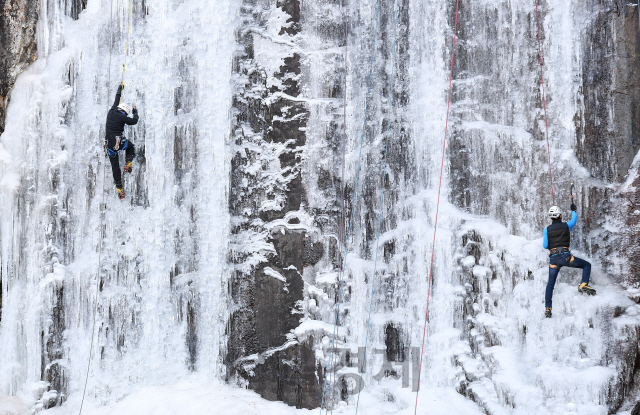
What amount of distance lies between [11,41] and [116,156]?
242 cm

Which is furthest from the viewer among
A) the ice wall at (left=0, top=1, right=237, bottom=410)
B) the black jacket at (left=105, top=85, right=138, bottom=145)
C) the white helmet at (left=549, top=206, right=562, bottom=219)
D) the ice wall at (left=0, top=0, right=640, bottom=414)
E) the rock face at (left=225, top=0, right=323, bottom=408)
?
the ice wall at (left=0, top=1, right=237, bottom=410)

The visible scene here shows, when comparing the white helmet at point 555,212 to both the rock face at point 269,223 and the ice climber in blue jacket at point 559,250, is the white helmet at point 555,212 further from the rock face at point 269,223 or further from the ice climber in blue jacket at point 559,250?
the rock face at point 269,223

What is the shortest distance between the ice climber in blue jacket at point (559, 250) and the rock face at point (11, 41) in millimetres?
7286

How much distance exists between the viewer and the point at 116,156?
300 inches

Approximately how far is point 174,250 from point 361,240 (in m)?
2.53

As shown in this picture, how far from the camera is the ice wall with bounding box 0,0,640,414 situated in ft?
23.3

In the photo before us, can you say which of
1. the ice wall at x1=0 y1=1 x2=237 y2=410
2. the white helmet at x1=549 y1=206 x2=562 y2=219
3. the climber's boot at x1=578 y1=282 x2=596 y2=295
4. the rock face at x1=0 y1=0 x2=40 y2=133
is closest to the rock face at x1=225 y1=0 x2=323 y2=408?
the ice wall at x1=0 y1=1 x2=237 y2=410

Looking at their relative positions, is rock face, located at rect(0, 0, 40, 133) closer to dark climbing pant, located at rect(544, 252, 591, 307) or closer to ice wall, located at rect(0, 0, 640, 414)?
ice wall, located at rect(0, 0, 640, 414)

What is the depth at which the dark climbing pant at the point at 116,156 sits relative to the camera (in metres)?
7.58

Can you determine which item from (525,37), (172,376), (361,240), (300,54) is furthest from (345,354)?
(525,37)

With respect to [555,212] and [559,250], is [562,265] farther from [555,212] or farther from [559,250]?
[555,212]

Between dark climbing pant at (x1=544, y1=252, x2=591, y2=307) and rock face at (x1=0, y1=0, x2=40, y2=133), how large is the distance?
7389 millimetres

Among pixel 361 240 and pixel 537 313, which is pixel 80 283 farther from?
pixel 537 313

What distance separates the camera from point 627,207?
6.75m
